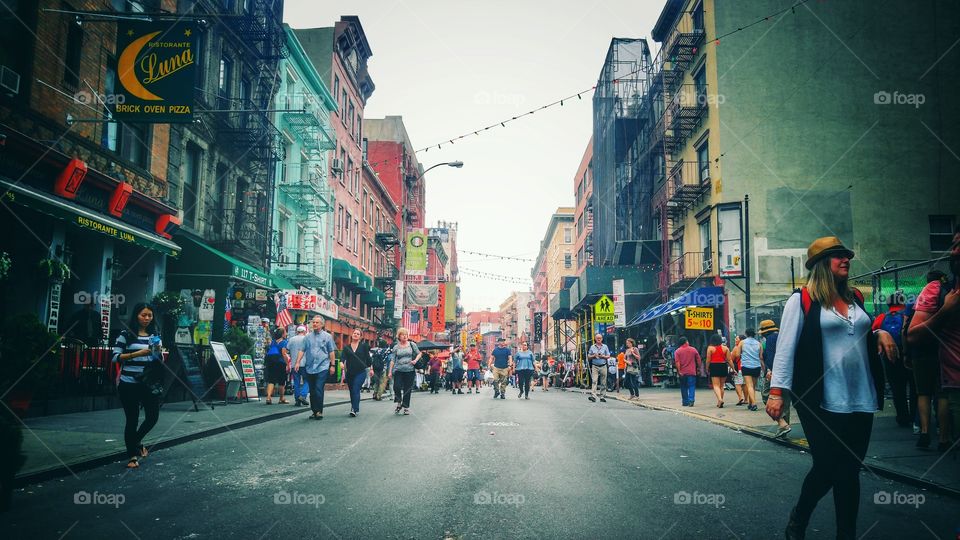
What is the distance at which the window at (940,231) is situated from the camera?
2656 centimetres

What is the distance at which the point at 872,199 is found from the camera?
87.5 feet

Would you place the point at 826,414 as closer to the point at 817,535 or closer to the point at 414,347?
the point at 817,535

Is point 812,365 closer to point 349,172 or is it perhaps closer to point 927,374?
point 927,374

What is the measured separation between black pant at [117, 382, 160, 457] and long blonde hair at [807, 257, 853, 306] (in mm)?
6600

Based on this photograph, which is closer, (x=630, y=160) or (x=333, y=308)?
(x=333, y=308)

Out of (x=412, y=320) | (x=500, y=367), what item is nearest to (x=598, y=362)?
(x=500, y=367)

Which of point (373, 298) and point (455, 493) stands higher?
point (373, 298)

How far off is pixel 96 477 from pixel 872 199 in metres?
28.7

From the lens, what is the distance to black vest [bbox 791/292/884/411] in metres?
3.93

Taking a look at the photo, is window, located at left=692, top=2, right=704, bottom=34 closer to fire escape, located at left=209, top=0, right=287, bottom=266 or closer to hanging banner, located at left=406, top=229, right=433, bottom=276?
fire escape, located at left=209, top=0, right=287, bottom=266

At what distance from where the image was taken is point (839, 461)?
3.81m

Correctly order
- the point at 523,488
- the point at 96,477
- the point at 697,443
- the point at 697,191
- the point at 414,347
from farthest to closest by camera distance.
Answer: the point at 697,191
the point at 414,347
the point at 697,443
the point at 96,477
the point at 523,488

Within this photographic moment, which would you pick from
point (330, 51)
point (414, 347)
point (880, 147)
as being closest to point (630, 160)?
point (880, 147)

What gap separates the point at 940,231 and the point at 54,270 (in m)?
30.5
